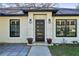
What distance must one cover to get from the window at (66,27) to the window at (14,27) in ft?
8.62

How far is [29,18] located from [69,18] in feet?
8.66

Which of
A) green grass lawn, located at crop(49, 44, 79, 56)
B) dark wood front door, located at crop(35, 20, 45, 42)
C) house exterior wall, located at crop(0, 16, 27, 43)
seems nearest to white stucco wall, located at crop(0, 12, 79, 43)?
house exterior wall, located at crop(0, 16, 27, 43)

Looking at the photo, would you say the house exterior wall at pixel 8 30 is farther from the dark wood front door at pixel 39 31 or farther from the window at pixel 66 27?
the window at pixel 66 27

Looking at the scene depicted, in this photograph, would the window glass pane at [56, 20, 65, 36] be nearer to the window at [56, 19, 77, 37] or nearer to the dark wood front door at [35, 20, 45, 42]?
the window at [56, 19, 77, 37]

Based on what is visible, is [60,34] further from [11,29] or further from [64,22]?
[11,29]

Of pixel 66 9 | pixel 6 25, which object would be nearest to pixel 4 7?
pixel 6 25

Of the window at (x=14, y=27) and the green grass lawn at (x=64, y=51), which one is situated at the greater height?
the window at (x=14, y=27)

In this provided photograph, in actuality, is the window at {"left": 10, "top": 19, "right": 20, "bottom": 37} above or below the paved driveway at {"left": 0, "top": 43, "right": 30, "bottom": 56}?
above

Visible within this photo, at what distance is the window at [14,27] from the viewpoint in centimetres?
1426

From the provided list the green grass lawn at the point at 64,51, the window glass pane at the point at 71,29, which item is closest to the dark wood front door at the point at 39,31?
the window glass pane at the point at 71,29

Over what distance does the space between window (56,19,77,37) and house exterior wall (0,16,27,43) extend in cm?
221

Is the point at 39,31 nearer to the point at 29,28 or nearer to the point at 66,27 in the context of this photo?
the point at 29,28

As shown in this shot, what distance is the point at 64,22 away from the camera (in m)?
14.2

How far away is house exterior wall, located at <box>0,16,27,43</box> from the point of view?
14.1 m
